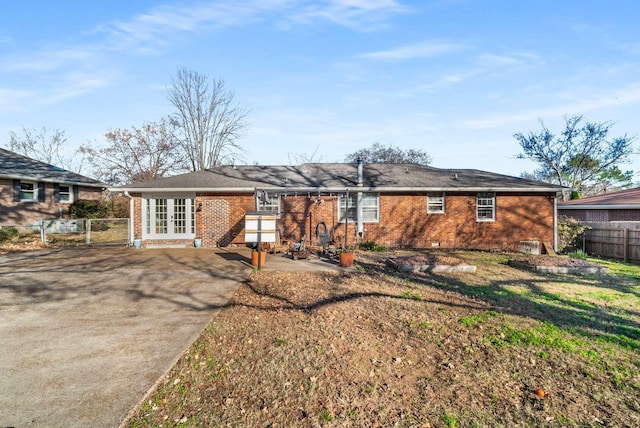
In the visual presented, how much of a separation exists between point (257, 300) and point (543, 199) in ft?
44.7

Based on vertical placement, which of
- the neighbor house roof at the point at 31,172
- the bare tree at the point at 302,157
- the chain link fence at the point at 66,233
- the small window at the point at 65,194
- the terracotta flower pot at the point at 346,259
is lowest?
the terracotta flower pot at the point at 346,259

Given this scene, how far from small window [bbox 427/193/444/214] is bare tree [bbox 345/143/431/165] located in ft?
98.0

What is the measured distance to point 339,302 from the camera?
6.05m

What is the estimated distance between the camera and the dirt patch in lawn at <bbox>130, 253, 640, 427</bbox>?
9.40ft

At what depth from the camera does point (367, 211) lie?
46.5 feet

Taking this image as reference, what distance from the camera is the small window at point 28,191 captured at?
1895 centimetres

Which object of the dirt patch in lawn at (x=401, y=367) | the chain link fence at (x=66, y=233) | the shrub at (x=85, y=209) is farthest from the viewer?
the shrub at (x=85, y=209)

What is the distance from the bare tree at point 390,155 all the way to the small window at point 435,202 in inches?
1175

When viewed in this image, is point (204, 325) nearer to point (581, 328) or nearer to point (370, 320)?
point (370, 320)

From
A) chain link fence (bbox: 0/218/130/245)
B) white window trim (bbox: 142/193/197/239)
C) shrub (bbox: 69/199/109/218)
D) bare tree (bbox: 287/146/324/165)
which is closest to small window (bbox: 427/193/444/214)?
white window trim (bbox: 142/193/197/239)

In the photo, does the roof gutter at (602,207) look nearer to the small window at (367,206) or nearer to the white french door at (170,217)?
the small window at (367,206)

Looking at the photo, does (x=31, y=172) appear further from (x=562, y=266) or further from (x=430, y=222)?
(x=562, y=266)

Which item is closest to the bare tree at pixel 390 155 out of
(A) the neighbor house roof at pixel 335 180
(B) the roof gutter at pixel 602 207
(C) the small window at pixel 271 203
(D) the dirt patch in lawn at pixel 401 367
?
(B) the roof gutter at pixel 602 207

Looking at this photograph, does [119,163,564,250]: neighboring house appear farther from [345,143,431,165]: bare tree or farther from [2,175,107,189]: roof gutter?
[345,143,431,165]: bare tree
